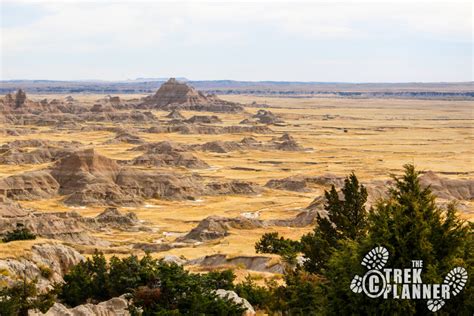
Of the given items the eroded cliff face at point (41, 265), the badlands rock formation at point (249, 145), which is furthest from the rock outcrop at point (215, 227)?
the badlands rock formation at point (249, 145)

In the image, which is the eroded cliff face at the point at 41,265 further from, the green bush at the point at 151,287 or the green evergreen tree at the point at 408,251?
the green evergreen tree at the point at 408,251

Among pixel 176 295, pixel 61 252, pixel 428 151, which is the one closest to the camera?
pixel 176 295

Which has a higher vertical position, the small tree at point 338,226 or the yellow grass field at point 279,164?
the small tree at point 338,226

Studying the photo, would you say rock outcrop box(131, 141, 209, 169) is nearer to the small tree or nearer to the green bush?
the green bush

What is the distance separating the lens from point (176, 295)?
73.0 ft

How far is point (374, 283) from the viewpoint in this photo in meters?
16.2

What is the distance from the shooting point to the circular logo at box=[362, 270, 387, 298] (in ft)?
52.9

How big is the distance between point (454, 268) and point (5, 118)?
195307mm

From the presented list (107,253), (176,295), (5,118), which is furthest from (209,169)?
(5,118)

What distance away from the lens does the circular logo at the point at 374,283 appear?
52.9 feet

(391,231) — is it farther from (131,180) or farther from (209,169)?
(209,169)

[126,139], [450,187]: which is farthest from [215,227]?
[126,139]

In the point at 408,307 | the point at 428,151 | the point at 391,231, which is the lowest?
the point at 428,151

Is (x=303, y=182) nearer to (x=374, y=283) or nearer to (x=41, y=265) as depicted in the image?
(x=41, y=265)
